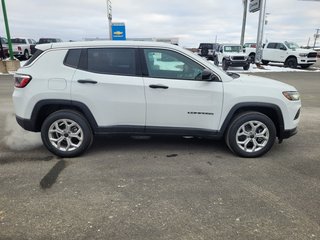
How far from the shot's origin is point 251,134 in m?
4.48

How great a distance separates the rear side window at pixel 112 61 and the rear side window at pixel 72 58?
0.16m

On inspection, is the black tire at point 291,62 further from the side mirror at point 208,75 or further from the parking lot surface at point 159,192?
the side mirror at point 208,75

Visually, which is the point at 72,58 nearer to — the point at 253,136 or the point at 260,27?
the point at 253,136

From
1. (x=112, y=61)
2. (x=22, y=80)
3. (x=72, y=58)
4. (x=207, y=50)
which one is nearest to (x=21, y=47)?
(x=207, y=50)

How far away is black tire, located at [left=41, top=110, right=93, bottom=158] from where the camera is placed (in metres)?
4.36

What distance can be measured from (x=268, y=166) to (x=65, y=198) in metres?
2.76

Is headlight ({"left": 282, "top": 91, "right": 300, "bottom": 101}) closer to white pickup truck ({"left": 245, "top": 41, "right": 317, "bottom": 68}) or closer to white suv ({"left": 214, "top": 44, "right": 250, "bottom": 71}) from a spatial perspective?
white suv ({"left": 214, "top": 44, "right": 250, "bottom": 71})

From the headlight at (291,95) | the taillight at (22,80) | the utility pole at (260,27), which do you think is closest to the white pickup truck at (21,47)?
the utility pole at (260,27)

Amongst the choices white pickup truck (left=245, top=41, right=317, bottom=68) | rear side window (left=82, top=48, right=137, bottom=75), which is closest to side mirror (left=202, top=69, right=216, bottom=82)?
rear side window (left=82, top=48, right=137, bottom=75)

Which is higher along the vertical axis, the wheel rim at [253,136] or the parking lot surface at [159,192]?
the wheel rim at [253,136]

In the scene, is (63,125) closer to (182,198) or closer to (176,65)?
(176,65)

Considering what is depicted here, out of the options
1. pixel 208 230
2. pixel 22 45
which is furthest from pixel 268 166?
pixel 22 45

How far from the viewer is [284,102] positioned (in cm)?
438

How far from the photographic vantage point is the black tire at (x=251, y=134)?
440 centimetres
